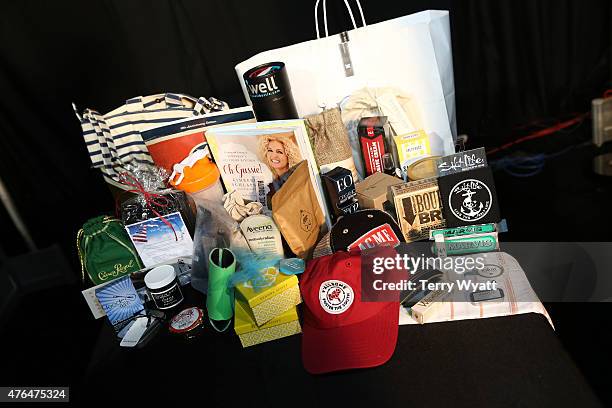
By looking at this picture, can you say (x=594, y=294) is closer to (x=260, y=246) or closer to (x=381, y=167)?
(x=381, y=167)

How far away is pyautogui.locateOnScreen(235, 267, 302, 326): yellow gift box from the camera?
1.05 metres

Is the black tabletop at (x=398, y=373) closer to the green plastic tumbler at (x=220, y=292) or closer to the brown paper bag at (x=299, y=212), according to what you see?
the green plastic tumbler at (x=220, y=292)

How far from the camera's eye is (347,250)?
1190mm

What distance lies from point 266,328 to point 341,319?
0.59ft

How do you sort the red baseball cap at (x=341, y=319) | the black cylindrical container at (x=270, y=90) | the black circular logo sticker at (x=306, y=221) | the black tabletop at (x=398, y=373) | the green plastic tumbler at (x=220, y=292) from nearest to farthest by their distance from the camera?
the black tabletop at (x=398, y=373) → the red baseball cap at (x=341, y=319) → the green plastic tumbler at (x=220, y=292) → the black circular logo sticker at (x=306, y=221) → the black cylindrical container at (x=270, y=90)

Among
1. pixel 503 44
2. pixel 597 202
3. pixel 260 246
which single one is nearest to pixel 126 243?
pixel 260 246

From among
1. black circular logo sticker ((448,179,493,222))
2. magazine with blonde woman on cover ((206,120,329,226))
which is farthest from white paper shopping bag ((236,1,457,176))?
black circular logo sticker ((448,179,493,222))

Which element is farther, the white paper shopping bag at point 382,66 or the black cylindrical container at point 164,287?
the white paper shopping bag at point 382,66

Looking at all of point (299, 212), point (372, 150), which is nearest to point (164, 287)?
point (299, 212)

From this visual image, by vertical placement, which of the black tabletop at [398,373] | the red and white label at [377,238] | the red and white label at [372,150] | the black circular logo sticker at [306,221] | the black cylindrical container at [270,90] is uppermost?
the black cylindrical container at [270,90]

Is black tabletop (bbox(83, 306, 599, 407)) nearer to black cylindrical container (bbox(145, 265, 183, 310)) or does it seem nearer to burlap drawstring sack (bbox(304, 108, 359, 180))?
black cylindrical container (bbox(145, 265, 183, 310))

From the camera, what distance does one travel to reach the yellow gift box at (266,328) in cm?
108

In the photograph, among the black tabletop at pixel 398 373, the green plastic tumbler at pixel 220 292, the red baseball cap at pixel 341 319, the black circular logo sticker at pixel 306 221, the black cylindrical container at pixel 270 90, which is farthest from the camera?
the black cylindrical container at pixel 270 90

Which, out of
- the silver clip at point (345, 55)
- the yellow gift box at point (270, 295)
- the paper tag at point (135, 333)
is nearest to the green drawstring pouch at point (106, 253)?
the paper tag at point (135, 333)
